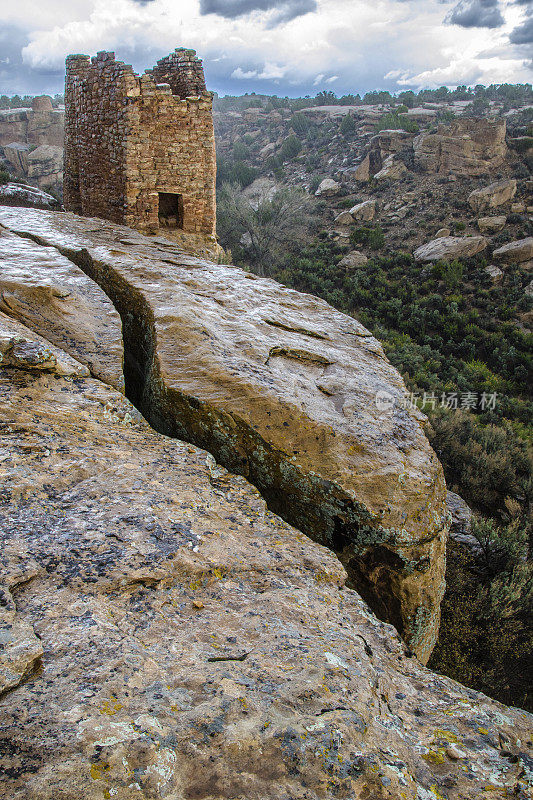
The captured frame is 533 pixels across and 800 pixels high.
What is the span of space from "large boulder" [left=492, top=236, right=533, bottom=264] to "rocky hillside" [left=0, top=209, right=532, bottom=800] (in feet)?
63.9

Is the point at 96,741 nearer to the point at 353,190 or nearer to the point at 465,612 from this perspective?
the point at 465,612

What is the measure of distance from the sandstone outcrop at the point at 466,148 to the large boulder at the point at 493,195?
325 cm

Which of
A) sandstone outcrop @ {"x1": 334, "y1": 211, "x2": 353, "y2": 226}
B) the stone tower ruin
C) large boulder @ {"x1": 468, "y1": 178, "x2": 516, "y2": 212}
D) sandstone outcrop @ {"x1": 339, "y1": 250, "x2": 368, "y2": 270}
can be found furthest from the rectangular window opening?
large boulder @ {"x1": 468, "y1": 178, "x2": 516, "y2": 212}

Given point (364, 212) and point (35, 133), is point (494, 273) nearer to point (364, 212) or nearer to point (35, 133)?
point (364, 212)

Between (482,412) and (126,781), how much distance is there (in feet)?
43.5

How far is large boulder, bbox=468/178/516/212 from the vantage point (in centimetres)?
2333

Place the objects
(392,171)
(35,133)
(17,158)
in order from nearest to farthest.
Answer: (392,171) → (17,158) → (35,133)

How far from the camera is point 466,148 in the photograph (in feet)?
88.2

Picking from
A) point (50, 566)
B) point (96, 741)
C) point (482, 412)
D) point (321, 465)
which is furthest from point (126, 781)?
point (482, 412)

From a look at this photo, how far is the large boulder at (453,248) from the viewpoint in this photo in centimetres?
2117

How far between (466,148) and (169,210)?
79.9ft

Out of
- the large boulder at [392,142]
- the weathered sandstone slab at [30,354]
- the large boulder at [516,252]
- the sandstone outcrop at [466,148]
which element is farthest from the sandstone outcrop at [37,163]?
the weathered sandstone slab at [30,354]

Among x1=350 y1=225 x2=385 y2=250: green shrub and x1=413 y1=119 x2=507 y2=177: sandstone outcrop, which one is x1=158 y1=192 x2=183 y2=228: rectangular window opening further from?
x1=413 y1=119 x2=507 y2=177: sandstone outcrop

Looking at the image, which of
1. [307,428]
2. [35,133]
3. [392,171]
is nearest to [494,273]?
[392,171]
